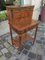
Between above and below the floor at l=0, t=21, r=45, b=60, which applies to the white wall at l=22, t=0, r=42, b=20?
above

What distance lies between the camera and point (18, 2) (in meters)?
3.29

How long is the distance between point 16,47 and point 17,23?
60cm

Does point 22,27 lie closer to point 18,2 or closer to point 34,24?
point 34,24

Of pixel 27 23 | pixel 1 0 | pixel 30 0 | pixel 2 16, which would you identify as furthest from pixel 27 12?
pixel 30 0

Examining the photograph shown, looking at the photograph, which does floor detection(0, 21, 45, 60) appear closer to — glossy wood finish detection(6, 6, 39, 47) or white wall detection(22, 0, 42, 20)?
glossy wood finish detection(6, 6, 39, 47)

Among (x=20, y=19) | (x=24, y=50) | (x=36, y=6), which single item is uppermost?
(x=36, y=6)

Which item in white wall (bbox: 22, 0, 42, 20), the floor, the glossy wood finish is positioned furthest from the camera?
white wall (bbox: 22, 0, 42, 20)

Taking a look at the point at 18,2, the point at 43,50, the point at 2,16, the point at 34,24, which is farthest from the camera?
the point at 18,2

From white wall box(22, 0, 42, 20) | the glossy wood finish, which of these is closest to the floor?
the glossy wood finish

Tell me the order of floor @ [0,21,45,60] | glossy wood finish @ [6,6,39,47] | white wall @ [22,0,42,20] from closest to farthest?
glossy wood finish @ [6,6,39,47]
floor @ [0,21,45,60]
white wall @ [22,0,42,20]

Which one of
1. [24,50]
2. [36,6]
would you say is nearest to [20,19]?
[24,50]

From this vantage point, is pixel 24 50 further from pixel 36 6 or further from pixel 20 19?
pixel 36 6

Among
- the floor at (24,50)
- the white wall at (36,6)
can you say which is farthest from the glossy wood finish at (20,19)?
the white wall at (36,6)

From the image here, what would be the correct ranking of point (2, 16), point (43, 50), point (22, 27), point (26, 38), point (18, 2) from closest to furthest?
point (22, 27) < point (43, 50) < point (26, 38) < point (2, 16) < point (18, 2)
